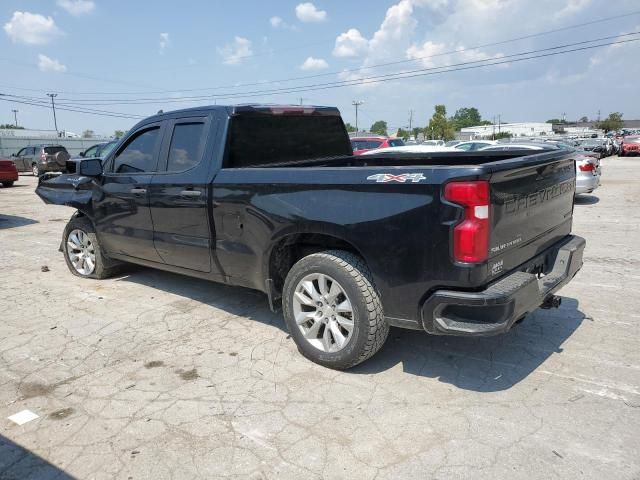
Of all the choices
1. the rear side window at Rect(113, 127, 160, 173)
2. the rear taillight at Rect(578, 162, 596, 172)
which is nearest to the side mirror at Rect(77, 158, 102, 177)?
the rear side window at Rect(113, 127, 160, 173)

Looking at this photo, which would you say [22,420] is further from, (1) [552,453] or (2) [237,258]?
(1) [552,453]

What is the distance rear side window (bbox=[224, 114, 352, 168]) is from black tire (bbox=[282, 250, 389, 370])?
1.24 meters

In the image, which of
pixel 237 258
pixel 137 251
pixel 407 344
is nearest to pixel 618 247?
pixel 407 344

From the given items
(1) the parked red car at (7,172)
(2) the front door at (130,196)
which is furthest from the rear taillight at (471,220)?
(1) the parked red car at (7,172)

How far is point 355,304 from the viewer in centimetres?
338

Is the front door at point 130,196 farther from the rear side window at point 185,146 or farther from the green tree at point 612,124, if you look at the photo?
the green tree at point 612,124

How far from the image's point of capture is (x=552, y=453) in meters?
2.67

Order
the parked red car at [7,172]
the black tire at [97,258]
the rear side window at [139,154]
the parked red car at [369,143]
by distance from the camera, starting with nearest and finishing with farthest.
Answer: the rear side window at [139,154] < the black tire at [97,258] < the parked red car at [369,143] < the parked red car at [7,172]

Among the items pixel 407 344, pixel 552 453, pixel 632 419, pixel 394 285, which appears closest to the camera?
pixel 552 453

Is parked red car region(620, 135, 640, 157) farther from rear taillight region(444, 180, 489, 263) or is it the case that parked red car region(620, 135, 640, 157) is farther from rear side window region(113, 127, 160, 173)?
rear taillight region(444, 180, 489, 263)

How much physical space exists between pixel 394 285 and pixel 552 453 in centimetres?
125

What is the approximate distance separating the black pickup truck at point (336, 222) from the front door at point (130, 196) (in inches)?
0.7

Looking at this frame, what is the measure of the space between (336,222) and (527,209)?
A: 1270mm

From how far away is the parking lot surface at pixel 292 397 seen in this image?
2.66 metres
